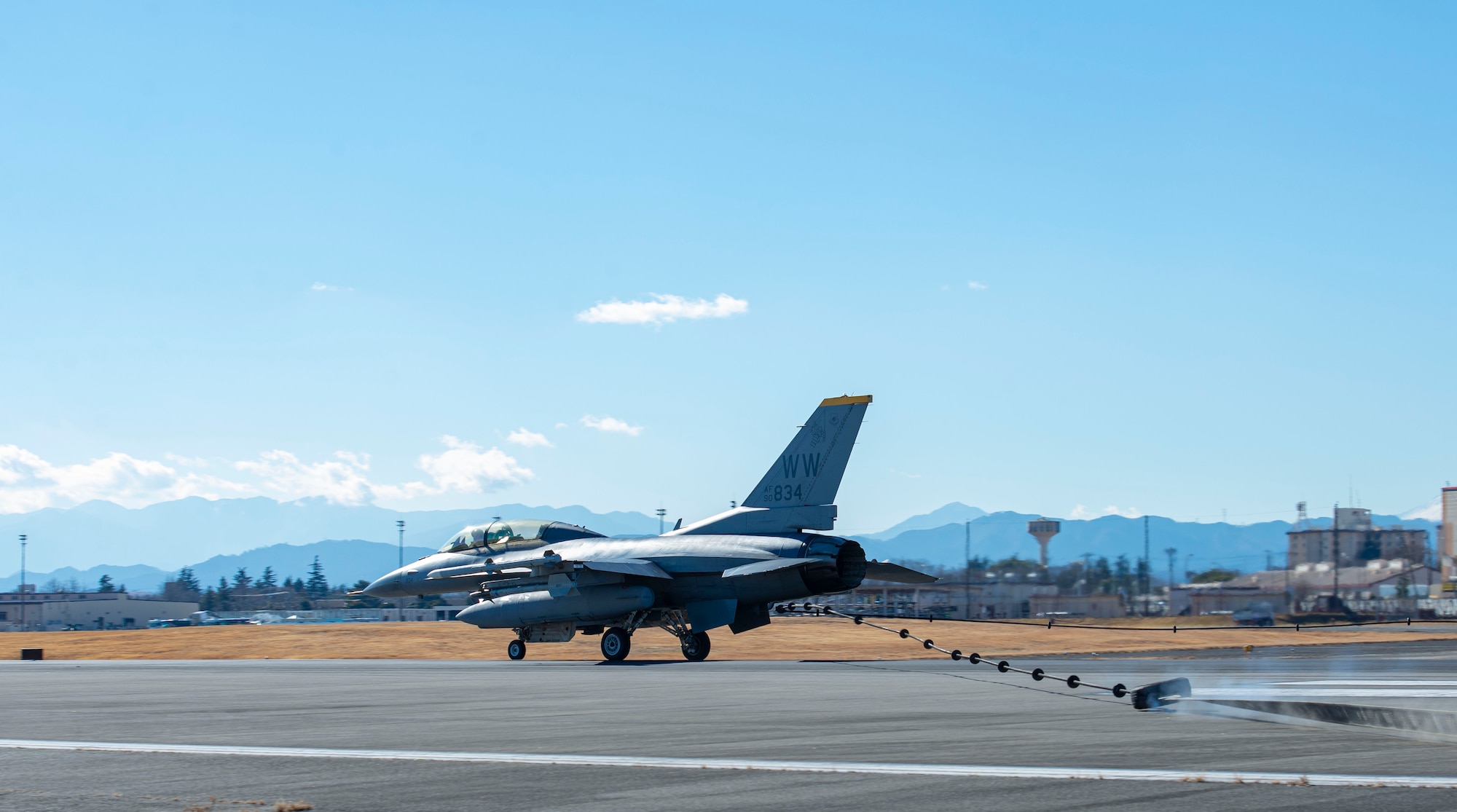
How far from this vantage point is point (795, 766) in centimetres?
959

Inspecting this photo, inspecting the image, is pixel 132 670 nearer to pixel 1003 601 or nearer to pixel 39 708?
pixel 39 708

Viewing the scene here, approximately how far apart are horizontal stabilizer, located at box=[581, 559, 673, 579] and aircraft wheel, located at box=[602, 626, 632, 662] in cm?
183

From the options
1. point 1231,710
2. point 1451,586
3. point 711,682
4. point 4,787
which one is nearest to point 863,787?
point 4,787

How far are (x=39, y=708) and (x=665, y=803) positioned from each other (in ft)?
42.2

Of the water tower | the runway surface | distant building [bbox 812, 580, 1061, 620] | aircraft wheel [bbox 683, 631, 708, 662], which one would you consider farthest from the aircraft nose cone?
the water tower

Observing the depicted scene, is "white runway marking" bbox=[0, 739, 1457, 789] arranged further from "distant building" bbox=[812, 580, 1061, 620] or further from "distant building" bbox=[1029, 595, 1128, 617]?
"distant building" bbox=[812, 580, 1061, 620]

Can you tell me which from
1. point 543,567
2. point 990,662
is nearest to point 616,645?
point 543,567

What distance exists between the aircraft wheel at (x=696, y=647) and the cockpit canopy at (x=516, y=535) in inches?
190

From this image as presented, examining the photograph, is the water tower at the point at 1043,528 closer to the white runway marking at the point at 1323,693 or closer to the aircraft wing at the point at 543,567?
the aircraft wing at the point at 543,567

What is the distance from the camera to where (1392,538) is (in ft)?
321

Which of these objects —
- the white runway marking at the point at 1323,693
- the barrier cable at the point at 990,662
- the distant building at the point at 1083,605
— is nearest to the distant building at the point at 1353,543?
the distant building at the point at 1083,605

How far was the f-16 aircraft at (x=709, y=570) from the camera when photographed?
2950 cm

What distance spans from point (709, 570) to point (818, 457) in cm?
384

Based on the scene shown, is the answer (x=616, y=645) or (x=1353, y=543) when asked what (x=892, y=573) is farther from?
(x=1353, y=543)
